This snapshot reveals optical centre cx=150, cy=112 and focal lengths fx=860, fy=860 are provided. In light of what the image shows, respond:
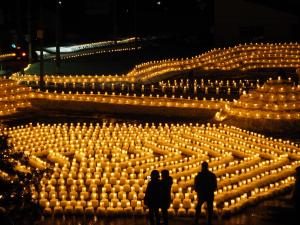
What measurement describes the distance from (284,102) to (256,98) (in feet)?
2.98

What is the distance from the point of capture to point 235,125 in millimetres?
26656

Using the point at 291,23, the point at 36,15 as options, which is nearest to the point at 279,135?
the point at 291,23

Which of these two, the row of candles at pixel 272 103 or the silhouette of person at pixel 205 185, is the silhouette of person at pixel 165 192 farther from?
the row of candles at pixel 272 103

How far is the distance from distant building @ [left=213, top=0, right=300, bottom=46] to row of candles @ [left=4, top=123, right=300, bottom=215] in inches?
828

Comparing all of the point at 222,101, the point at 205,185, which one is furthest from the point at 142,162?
the point at 222,101

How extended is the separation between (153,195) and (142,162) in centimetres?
617

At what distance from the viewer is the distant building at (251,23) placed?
4603 centimetres

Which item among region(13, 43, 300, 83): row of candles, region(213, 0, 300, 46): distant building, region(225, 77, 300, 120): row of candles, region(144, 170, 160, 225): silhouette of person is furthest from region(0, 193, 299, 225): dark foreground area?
region(213, 0, 300, 46): distant building

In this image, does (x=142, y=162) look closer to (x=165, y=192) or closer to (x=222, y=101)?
(x=165, y=192)

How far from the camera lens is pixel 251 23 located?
4712 centimetres

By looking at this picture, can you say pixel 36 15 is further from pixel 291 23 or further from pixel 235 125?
pixel 235 125

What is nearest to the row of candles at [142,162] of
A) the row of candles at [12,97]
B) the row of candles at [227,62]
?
the row of candles at [12,97]

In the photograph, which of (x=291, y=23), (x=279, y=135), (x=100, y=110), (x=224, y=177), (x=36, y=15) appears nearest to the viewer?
(x=224, y=177)

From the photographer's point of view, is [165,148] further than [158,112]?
No
